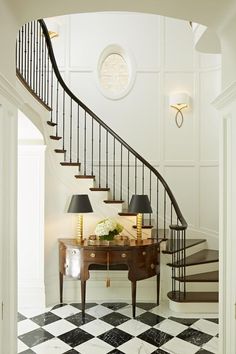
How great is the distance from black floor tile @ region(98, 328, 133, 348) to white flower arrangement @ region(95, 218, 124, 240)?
1.02 meters

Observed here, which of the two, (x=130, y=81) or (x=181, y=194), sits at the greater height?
(x=130, y=81)

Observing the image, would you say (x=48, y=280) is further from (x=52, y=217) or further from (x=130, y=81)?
(x=130, y=81)

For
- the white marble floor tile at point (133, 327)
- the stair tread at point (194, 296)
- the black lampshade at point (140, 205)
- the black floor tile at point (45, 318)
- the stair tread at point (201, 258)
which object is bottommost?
the white marble floor tile at point (133, 327)

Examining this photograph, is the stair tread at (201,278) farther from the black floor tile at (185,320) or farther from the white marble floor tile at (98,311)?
the white marble floor tile at (98,311)

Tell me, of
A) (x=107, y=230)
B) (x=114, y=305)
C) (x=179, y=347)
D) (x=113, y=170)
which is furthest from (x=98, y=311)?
(x=113, y=170)

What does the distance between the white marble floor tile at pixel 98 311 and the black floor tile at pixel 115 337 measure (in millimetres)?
428

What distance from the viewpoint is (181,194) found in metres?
5.49

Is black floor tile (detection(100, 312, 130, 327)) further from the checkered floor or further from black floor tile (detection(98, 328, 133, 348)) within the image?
black floor tile (detection(98, 328, 133, 348))

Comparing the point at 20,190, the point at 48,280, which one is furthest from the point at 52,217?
the point at 48,280

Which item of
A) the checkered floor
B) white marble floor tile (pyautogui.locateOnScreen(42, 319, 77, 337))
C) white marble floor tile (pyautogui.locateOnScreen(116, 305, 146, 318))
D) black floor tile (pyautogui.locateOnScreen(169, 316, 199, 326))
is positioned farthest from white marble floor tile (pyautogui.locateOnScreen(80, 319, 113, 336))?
black floor tile (pyautogui.locateOnScreen(169, 316, 199, 326))

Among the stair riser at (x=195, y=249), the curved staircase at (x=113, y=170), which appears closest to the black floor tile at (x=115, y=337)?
the curved staircase at (x=113, y=170)

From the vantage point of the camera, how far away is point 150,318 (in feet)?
11.9

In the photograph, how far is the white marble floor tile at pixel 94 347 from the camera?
2906 millimetres

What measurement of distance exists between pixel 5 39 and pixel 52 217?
112 inches
